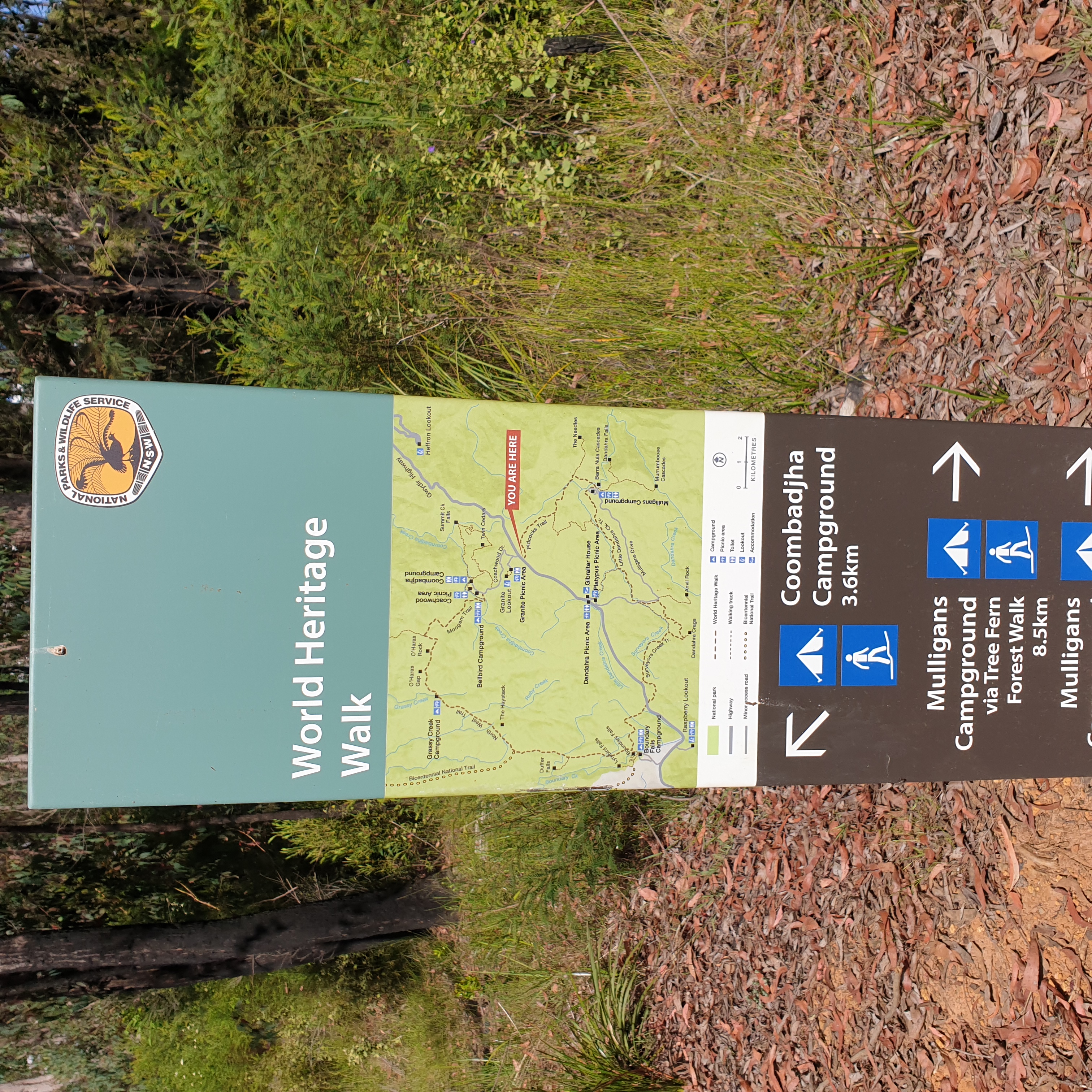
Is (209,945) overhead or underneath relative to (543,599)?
underneath

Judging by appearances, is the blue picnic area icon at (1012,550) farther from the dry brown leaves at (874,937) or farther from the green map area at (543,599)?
the dry brown leaves at (874,937)

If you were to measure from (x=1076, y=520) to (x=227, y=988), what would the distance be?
7463 mm

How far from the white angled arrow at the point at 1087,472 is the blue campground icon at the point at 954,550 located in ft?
1.27

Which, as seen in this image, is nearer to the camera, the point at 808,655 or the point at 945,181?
the point at 808,655

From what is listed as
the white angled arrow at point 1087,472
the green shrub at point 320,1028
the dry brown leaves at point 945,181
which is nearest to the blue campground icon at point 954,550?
the white angled arrow at point 1087,472

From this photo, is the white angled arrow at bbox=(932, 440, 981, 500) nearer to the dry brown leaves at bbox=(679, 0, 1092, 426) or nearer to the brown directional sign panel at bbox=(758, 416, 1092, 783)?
the brown directional sign panel at bbox=(758, 416, 1092, 783)

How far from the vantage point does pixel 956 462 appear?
2721 mm

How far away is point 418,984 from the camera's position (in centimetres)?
662

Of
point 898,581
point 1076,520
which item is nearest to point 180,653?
point 898,581

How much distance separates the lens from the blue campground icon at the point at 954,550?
2717mm

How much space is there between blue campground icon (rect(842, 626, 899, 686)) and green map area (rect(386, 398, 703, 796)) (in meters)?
0.53

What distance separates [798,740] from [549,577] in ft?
3.44

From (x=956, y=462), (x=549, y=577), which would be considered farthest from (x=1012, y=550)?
(x=549, y=577)

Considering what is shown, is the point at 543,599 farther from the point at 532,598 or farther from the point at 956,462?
the point at 956,462
